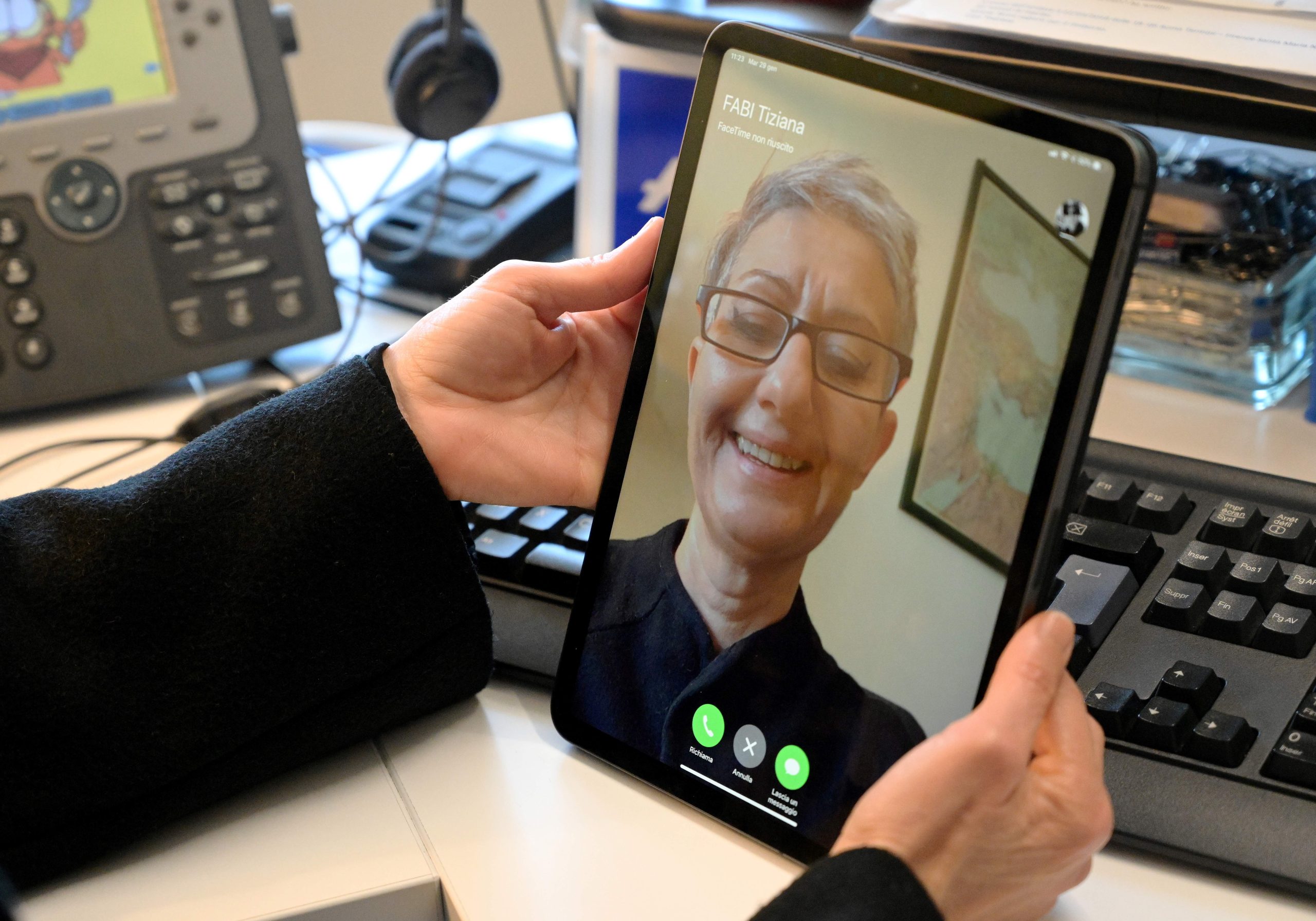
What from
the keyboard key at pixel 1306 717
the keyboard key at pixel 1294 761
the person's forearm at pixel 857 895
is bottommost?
the keyboard key at pixel 1294 761

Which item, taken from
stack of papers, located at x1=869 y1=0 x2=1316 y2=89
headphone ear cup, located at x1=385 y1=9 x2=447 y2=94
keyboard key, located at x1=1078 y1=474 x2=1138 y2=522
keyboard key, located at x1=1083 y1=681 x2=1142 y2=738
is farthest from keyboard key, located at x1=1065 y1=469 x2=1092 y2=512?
headphone ear cup, located at x1=385 y1=9 x2=447 y2=94

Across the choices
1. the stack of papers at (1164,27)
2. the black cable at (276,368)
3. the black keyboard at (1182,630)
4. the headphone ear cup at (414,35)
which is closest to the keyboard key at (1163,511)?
the black keyboard at (1182,630)

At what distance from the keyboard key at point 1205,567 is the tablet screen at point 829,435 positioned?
0.14 metres

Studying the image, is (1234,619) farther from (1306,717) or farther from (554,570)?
(554,570)

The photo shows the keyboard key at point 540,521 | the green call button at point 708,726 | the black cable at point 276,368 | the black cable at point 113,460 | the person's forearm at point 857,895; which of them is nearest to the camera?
the person's forearm at point 857,895

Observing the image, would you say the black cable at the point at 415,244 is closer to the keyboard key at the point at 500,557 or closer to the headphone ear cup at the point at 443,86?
the headphone ear cup at the point at 443,86

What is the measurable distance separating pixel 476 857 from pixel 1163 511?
32 cm

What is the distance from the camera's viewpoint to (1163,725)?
16.7 inches

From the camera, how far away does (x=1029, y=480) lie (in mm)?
383

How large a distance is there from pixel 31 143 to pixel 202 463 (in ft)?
1.19

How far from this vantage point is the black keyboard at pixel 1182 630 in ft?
1.35

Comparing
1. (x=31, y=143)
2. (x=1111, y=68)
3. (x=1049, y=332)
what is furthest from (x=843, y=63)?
(x=31, y=143)

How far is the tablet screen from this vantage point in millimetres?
388

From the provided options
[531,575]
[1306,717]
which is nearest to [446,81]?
[531,575]
